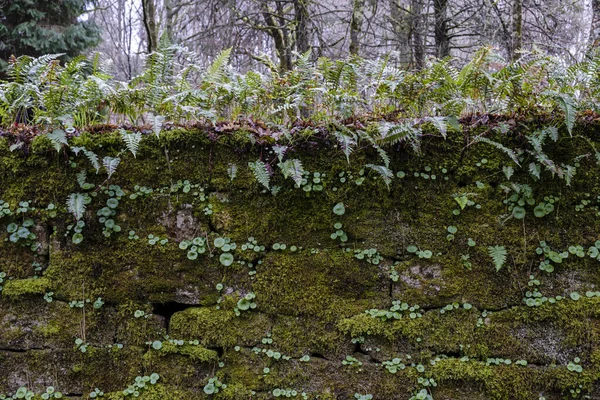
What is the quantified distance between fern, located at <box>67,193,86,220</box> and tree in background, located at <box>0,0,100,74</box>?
8.22 metres


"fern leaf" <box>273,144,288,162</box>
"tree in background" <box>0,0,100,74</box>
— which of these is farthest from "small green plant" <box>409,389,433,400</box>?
"tree in background" <box>0,0,100,74</box>

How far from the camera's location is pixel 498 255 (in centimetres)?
303

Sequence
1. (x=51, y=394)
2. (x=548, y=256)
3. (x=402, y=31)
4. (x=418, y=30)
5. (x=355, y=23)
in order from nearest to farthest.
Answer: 1. (x=548, y=256)
2. (x=51, y=394)
3. (x=355, y=23)
4. (x=418, y=30)
5. (x=402, y=31)

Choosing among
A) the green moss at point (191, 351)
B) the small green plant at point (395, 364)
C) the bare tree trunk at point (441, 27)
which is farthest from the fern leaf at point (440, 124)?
the bare tree trunk at point (441, 27)

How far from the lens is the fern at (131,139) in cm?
305

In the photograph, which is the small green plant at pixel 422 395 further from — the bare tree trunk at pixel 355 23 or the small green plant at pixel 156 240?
the bare tree trunk at pixel 355 23

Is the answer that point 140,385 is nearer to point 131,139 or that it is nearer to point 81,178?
point 81,178

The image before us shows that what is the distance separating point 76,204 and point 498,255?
3080 mm

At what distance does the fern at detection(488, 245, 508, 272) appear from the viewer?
2.99m

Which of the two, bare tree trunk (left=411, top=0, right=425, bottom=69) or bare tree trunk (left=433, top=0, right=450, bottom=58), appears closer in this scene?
bare tree trunk (left=433, top=0, right=450, bottom=58)

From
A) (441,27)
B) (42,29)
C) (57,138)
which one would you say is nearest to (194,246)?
(57,138)

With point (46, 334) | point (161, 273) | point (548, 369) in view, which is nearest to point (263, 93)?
point (161, 273)

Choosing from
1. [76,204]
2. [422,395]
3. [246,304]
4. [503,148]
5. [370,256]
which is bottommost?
[422,395]

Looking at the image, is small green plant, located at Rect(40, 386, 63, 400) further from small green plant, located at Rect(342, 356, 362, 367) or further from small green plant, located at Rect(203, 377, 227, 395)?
small green plant, located at Rect(342, 356, 362, 367)
